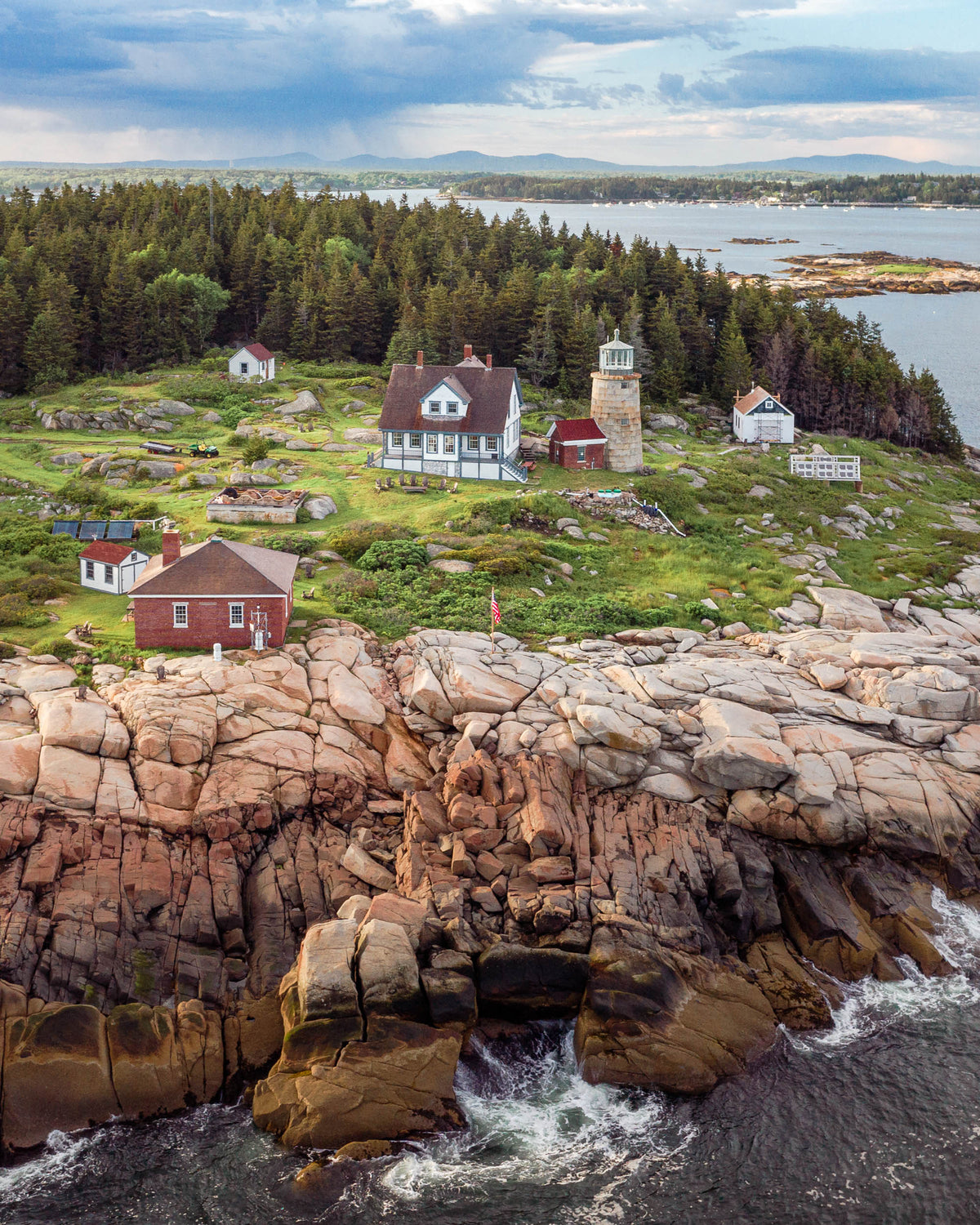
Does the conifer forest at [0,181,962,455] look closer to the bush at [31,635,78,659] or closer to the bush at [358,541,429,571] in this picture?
the bush at [358,541,429,571]

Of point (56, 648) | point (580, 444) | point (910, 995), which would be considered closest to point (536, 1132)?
point (910, 995)

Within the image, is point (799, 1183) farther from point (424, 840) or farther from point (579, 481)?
point (579, 481)

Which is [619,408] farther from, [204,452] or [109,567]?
[109,567]

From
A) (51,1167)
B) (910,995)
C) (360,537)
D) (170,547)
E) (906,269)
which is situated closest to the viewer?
(51,1167)

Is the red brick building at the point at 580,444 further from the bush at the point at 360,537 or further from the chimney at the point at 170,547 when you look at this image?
the chimney at the point at 170,547

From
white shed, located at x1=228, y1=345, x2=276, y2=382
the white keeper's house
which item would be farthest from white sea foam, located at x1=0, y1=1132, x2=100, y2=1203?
white shed, located at x1=228, y1=345, x2=276, y2=382

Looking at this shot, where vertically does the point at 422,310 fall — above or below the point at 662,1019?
above

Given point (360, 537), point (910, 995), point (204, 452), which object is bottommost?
point (910, 995)
